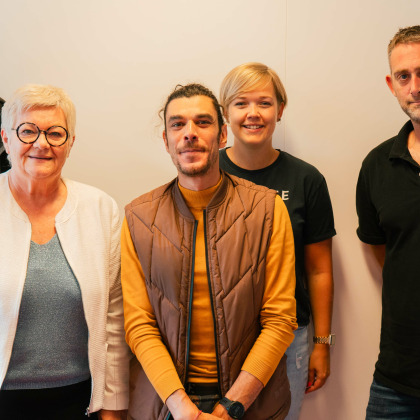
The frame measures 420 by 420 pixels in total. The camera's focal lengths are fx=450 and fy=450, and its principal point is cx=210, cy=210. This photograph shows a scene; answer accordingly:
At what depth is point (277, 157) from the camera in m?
1.92

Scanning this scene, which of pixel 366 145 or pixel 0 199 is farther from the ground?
pixel 366 145

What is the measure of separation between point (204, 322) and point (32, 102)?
92 cm

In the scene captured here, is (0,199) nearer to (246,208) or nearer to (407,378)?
(246,208)

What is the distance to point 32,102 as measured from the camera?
1492 millimetres

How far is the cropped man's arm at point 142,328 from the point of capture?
1.42m

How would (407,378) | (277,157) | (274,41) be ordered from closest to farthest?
(407,378)
(277,157)
(274,41)

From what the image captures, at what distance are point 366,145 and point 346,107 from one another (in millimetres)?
199

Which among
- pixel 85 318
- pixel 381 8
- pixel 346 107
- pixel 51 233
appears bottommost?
pixel 85 318

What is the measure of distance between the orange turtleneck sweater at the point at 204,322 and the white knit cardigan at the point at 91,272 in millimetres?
100

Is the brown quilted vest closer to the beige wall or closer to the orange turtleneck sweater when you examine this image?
the orange turtleneck sweater

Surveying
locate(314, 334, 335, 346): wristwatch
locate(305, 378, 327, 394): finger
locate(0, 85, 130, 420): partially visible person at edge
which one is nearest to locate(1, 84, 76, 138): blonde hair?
locate(0, 85, 130, 420): partially visible person at edge

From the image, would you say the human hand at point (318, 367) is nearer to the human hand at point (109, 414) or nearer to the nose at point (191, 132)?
the human hand at point (109, 414)

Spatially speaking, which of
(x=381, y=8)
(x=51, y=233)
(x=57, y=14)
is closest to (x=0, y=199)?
(x=51, y=233)

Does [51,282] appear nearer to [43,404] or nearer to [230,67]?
[43,404]
